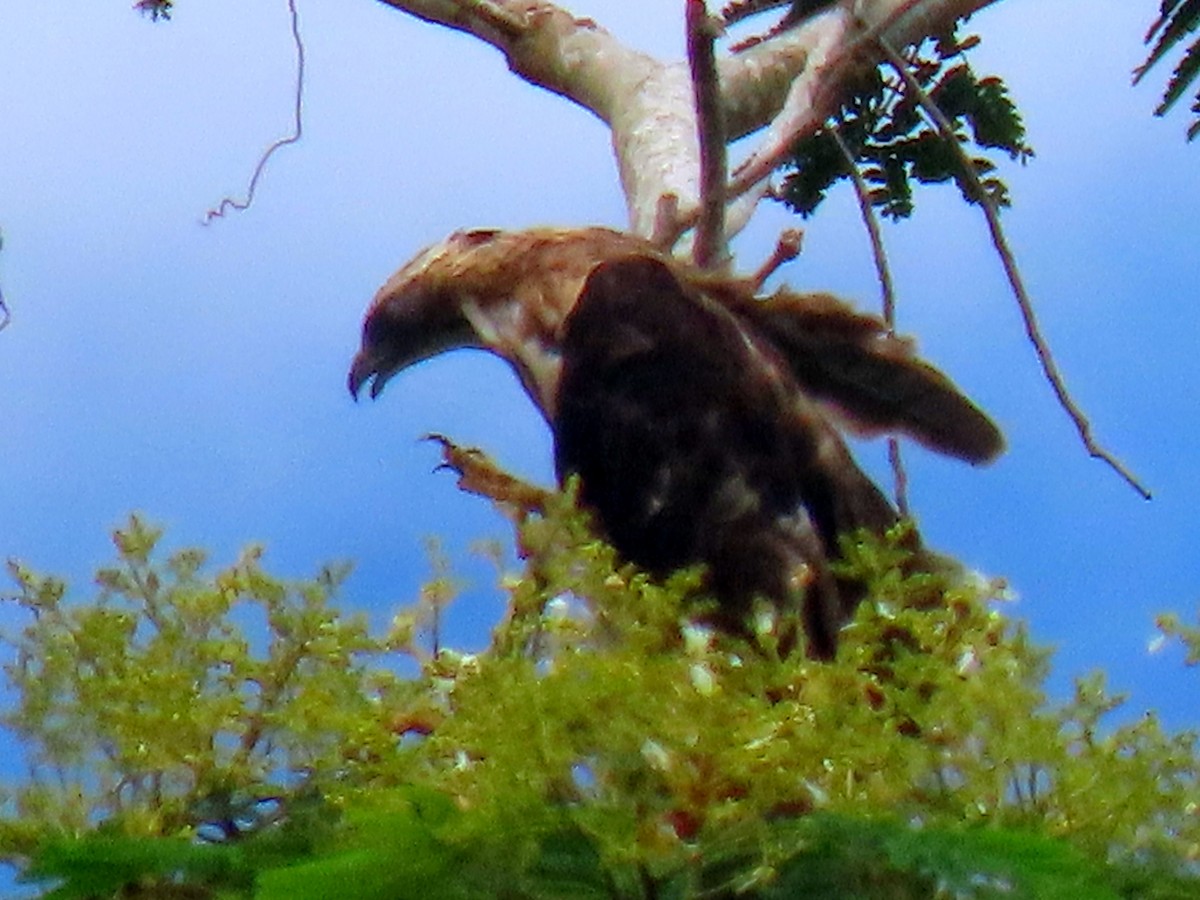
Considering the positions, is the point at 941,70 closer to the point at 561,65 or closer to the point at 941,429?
the point at 561,65

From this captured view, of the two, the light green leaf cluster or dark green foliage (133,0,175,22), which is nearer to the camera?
the light green leaf cluster

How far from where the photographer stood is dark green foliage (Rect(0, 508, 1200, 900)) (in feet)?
3.46

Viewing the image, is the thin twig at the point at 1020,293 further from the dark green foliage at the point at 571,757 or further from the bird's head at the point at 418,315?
the dark green foliage at the point at 571,757

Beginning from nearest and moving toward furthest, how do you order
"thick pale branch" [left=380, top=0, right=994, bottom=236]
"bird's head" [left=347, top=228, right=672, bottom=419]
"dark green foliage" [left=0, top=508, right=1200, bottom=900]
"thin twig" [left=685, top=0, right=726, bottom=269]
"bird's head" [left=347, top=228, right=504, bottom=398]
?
"dark green foliage" [left=0, top=508, right=1200, bottom=900] < "thin twig" [left=685, top=0, right=726, bottom=269] < "bird's head" [left=347, top=228, right=672, bottom=419] < "bird's head" [left=347, top=228, right=504, bottom=398] < "thick pale branch" [left=380, top=0, right=994, bottom=236]

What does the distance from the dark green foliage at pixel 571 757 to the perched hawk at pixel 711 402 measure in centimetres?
96

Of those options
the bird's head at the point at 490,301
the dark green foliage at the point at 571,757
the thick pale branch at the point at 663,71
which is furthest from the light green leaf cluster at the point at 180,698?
the thick pale branch at the point at 663,71

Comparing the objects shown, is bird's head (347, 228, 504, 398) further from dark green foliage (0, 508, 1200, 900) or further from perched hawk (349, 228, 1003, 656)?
dark green foliage (0, 508, 1200, 900)

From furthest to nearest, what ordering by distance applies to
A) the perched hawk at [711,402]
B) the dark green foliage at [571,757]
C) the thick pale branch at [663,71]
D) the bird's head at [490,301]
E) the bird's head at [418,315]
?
1. the thick pale branch at [663,71]
2. the bird's head at [418,315]
3. the bird's head at [490,301]
4. the perched hawk at [711,402]
5. the dark green foliage at [571,757]

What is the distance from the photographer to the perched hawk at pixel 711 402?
251cm

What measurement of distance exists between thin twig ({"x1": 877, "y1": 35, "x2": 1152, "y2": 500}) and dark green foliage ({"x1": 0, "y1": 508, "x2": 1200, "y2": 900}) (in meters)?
1.91

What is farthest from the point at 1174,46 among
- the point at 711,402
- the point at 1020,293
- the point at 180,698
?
the point at 180,698

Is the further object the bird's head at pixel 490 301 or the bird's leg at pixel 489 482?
the bird's head at pixel 490 301

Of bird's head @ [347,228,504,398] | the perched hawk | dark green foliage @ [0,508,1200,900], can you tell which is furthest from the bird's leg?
dark green foliage @ [0,508,1200,900]

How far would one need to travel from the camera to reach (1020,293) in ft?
10.9
